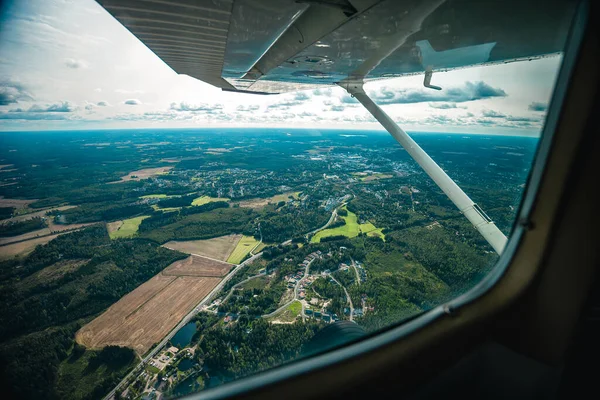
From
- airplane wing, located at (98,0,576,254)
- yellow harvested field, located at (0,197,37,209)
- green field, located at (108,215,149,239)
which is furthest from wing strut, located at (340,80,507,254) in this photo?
yellow harvested field, located at (0,197,37,209)

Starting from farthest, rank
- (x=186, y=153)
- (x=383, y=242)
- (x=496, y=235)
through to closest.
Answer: (x=186, y=153) → (x=383, y=242) → (x=496, y=235)

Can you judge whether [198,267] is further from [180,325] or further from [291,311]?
[291,311]

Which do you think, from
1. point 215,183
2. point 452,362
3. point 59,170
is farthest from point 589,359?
point 59,170

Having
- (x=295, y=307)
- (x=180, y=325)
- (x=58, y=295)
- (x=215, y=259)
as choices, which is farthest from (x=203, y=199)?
(x=295, y=307)

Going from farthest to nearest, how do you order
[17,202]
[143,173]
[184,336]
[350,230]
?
1. [143,173]
2. [17,202]
3. [350,230]
4. [184,336]

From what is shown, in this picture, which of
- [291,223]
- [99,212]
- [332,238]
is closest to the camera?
[332,238]

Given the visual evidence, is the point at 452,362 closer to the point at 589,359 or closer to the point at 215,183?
the point at 589,359

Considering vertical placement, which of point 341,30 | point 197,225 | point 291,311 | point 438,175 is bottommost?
point 197,225
